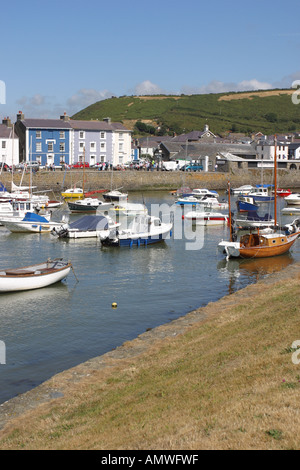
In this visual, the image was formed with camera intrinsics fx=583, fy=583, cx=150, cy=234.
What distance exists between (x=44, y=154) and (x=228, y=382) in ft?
292

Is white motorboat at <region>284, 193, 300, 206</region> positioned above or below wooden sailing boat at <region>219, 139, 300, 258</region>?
above

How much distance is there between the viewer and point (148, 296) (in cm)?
2850

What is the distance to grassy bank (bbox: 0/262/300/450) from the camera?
10.2 meters

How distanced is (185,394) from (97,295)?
16102 mm

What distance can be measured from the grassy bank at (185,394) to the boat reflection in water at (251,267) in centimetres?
1191

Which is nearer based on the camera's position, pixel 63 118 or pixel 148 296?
pixel 148 296

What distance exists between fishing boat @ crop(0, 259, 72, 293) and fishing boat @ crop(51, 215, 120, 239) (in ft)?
49.4

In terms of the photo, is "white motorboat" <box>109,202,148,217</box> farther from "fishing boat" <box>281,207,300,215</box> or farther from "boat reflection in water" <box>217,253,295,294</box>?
"boat reflection in water" <box>217,253,295,294</box>

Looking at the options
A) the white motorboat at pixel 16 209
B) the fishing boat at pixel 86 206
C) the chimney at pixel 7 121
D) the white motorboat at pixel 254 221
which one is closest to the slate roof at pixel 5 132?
the chimney at pixel 7 121

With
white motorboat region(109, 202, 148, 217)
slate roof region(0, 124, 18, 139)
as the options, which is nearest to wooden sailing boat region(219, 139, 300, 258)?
white motorboat region(109, 202, 148, 217)

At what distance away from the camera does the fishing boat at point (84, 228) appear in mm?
46031

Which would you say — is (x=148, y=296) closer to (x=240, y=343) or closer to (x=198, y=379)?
(x=240, y=343)

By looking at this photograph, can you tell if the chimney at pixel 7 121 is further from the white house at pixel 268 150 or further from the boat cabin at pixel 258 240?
the boat cabin at pixel 258 240

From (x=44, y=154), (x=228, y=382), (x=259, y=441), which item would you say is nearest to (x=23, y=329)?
(x=228, y=382)
